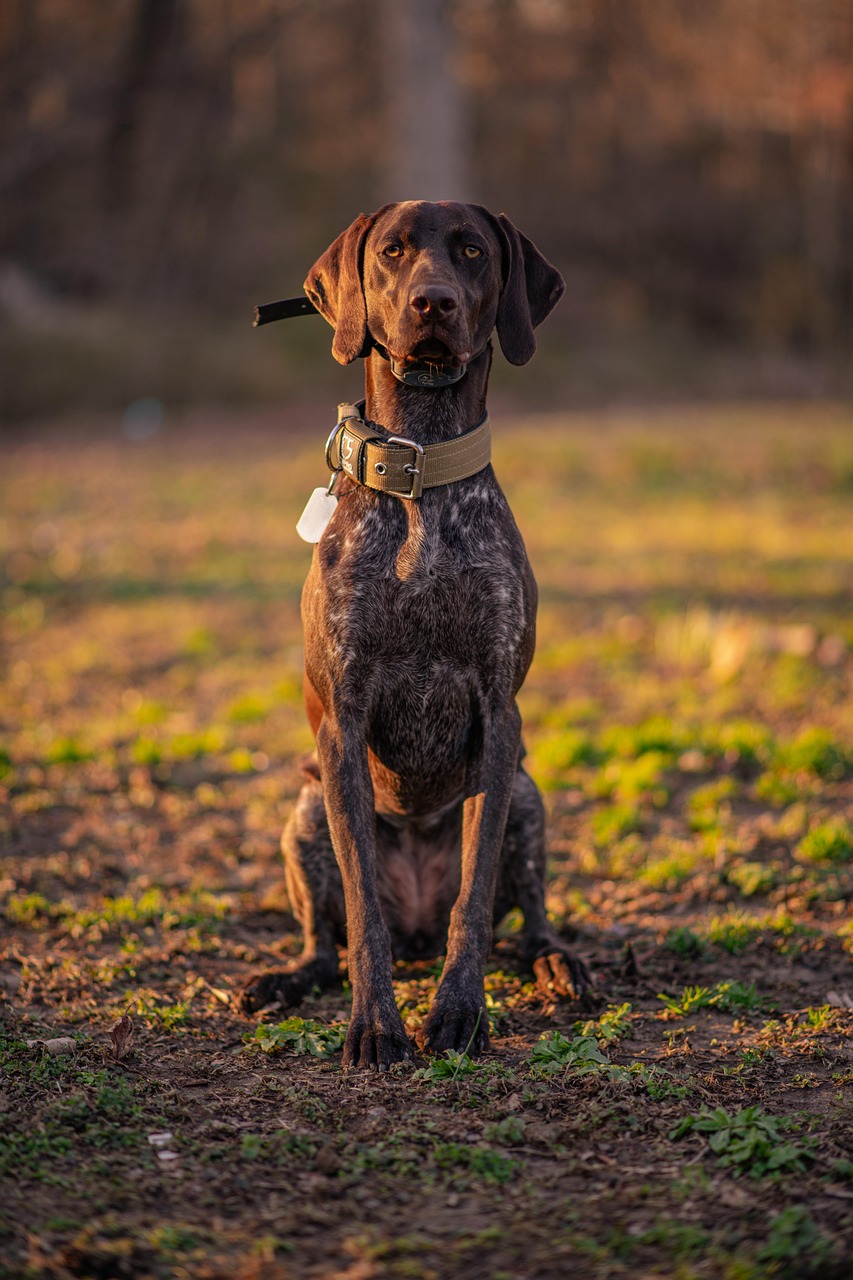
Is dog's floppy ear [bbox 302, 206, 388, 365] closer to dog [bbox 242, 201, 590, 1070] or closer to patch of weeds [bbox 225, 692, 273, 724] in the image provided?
dog [bbox 242, 201, 590, 1070]

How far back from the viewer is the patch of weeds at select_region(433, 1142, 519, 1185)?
2.79m

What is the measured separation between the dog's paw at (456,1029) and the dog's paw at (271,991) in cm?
57

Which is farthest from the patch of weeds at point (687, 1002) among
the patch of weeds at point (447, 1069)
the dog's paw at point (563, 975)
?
the patch of weeds at point (447, 1069)

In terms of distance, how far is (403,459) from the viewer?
3.67 m

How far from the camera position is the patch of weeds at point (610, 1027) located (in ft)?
11.7

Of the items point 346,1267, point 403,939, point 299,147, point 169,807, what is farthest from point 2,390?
point 346,1267

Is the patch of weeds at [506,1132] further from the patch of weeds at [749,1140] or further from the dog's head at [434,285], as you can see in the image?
the dog's head at [434,285]

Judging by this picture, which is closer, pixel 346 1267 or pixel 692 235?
pixel 346 1267

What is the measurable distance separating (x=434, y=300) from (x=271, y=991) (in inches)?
80.8

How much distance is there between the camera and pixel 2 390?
18781 millimetres

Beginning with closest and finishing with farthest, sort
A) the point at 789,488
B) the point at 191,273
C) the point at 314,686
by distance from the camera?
the point at 314,686 → the point at 789,488 → the point at 191,273

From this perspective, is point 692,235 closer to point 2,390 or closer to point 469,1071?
point 2,390

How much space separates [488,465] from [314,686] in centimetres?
84

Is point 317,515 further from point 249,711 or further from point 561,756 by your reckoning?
point 249,711
